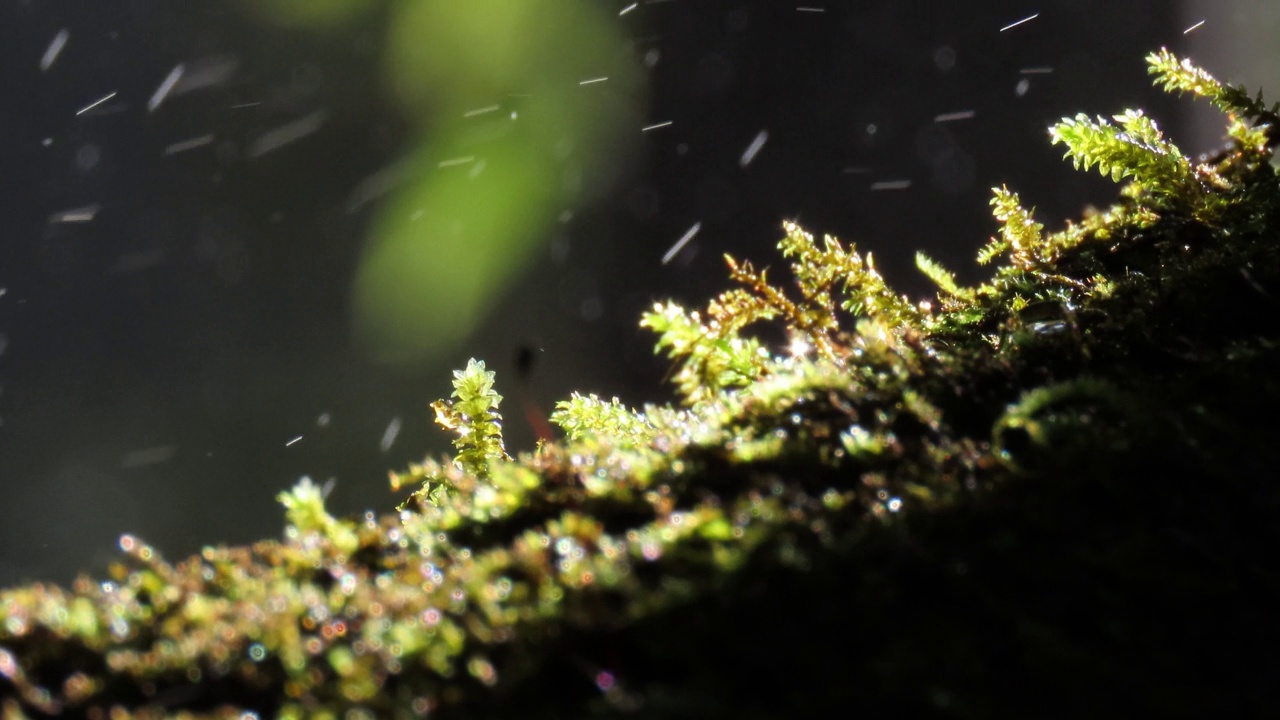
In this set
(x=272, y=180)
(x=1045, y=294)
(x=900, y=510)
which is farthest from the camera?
(x=272, y=180)

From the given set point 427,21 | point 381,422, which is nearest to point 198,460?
point 381,422

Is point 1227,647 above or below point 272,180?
above

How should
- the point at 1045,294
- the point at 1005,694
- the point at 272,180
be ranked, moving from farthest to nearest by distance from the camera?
1. the point at 272,180
2. the point at 1045,294
3. the point at 1005,694

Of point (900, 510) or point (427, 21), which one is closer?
point (900, 510)

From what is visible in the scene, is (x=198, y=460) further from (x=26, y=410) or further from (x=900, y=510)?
(x=900, y=510)

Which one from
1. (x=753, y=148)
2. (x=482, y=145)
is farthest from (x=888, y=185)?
(x=482, y=145)

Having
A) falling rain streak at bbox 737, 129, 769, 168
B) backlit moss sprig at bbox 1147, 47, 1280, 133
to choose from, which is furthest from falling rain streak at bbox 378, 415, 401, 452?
backlit moss sprig at bbox 1147, 47, 1280, 133

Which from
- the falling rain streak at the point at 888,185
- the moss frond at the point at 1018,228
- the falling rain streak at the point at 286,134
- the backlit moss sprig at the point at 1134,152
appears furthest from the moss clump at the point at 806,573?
the falling rain streak at the point at 286,134

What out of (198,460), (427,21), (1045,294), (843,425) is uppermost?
(843,425)

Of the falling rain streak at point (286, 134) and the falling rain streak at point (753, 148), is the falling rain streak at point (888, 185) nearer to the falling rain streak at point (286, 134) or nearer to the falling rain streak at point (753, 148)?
the falling rain streak at point (753, 148)
